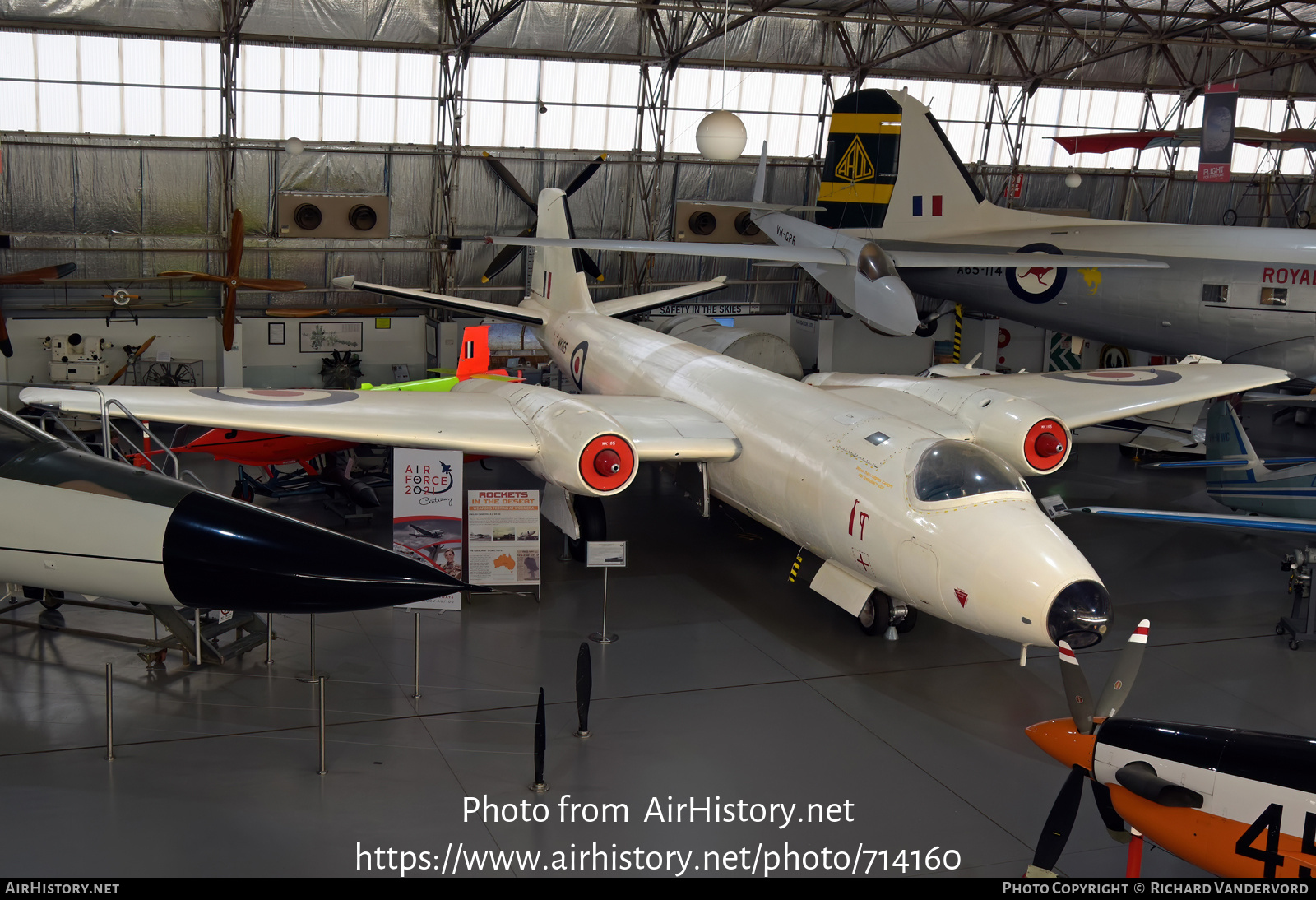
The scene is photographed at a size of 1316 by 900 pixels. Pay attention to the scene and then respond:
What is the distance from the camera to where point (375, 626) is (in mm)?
8500

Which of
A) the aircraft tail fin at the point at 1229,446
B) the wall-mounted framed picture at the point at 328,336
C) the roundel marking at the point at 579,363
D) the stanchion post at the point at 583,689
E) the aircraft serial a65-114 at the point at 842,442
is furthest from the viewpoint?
the wall-mounted framed picture at the point at 328,336

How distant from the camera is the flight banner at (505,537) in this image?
9.10 meters

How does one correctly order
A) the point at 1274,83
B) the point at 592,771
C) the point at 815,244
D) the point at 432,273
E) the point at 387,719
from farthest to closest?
the point at 1274,83 → the point at 432,273 → the point at 815,244 → the point at 387,719 → the point at 592,771

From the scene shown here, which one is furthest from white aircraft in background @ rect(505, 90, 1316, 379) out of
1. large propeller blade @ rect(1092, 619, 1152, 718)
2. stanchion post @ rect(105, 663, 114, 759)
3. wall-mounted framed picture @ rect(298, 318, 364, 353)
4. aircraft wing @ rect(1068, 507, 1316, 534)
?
large propeller blade @ rect(1092, 619, 1152, 718)

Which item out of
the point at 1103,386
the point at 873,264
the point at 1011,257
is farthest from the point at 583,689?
the point at 1011,257

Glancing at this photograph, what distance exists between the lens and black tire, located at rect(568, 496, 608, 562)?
10266 millimetres

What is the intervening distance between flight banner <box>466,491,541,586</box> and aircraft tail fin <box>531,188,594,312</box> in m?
5.44

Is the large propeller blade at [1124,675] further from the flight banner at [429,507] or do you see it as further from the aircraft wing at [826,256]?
the aircraft wing at [826,256]

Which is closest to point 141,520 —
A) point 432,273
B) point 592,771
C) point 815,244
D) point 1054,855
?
point 592,771

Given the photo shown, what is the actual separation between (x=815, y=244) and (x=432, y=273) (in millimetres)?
8263

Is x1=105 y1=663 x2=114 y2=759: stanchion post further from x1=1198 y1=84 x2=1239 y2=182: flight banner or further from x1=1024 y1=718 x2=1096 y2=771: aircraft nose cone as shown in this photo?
x1=1198 y1=84 x2=1239 y2=182: flight banner

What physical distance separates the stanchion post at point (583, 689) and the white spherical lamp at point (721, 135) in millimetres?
6844

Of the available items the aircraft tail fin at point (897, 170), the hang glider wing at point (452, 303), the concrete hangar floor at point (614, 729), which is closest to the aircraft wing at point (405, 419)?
the concrete hangar floor at point (614, 729)

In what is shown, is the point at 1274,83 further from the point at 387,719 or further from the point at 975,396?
the point at 387,719
